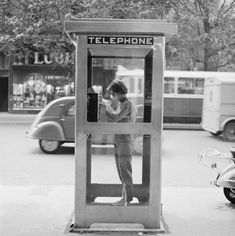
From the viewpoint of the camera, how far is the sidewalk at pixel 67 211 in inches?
231

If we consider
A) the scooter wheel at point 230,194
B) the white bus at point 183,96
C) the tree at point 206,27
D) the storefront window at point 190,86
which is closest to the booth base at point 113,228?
the scooter wheel at point 230,194

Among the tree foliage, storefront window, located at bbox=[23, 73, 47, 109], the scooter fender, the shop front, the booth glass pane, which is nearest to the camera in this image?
the booth glass pane

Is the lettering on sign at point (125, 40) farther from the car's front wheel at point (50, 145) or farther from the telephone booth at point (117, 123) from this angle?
the car's front wheel at point (50, 145)

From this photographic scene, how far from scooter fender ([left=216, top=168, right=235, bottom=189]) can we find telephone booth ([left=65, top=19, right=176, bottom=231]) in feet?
4.84

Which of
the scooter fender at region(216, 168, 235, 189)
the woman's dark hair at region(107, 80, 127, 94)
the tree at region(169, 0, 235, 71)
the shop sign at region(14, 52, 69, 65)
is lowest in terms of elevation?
the scooter fender at region(216, 168, 235, 189)

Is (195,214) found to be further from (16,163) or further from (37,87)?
(37,87)

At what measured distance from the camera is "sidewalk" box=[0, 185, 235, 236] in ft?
19.3

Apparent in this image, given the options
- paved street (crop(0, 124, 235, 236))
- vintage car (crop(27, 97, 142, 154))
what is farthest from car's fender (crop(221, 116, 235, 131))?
vintage car (crop(27, 97, 142, 154))

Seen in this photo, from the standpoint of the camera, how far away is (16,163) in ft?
38.4

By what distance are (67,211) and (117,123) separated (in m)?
1.70

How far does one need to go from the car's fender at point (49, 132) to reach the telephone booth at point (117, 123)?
7.05 meters

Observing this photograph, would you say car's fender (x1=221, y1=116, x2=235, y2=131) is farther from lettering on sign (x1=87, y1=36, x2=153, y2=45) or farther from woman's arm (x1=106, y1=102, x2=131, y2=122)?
lettering on sign (x1=87, y1=36, x2=153, y2=45)

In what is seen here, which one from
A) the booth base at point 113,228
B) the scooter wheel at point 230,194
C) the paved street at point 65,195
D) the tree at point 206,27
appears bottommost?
the paved street at point 65,195

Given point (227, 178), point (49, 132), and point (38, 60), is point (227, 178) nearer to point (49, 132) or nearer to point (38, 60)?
point (49, 132)
